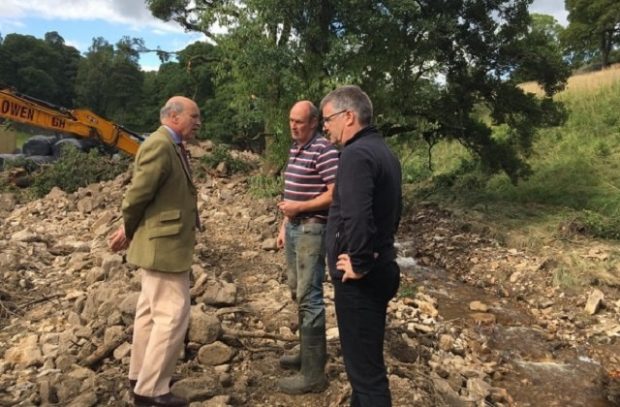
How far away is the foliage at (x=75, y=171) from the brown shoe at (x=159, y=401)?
11045mm

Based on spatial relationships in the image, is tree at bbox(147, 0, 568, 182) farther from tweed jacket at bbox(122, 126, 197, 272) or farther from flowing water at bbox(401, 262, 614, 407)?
tweed jacket at bbox(122, 126, 197, 272)

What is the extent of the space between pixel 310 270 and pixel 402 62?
756 cm

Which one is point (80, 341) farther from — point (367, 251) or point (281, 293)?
point (367, 251)

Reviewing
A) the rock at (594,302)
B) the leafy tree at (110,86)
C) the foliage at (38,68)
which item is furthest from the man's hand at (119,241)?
the foliage at (38,68)

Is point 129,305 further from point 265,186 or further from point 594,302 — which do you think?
point 265,186

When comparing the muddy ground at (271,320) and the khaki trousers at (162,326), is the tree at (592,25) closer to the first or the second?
the muddy ground at (271,320)

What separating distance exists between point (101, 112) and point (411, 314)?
4053 centimetres

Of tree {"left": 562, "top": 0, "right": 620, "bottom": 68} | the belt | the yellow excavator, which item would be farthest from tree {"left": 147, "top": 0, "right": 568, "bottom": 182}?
tree {"left": 562, "top": 0, "right": 620, "bottom": 68}

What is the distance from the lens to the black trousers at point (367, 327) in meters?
2.83

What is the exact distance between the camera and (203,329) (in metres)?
4.35

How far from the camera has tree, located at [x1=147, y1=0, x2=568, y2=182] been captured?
9.54 meters

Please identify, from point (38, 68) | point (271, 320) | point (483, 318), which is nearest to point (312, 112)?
point (271, 320)

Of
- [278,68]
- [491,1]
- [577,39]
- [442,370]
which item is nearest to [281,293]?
[442,370]

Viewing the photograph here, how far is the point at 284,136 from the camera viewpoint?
10.9 m
